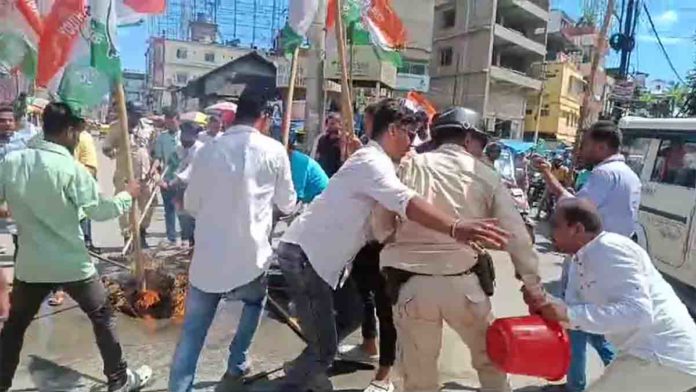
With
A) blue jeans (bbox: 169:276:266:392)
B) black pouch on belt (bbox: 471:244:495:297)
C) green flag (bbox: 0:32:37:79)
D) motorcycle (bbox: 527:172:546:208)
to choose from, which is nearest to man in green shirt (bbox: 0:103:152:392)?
blue jeans (bbox: 169:276:266:392)

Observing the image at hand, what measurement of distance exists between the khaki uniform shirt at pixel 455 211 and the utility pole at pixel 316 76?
3.63 m

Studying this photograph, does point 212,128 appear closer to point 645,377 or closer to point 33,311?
point 33,311

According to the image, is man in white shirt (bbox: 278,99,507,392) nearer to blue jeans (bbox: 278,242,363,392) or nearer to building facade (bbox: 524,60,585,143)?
blue jeans (bbox: 278,242,363,392)

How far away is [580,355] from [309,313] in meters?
1.71

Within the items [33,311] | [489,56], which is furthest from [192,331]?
[489,56]

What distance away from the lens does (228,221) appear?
9.34 feet

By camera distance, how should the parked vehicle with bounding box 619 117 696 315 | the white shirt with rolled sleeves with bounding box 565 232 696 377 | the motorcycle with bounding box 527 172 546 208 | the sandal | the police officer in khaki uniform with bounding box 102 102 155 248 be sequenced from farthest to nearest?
the motorcycle with bounding box 527 172 546 208 < the police officer in khaki uniform with bounding box 102 102 155 248 < the parked vehicle with bounding box 619 117 696 315 < the sandal < the white shirt with rolled sleeves with bounding box 565 232 696 377

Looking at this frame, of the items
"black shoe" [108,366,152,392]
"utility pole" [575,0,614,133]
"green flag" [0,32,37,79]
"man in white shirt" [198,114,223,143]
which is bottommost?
"black shoe" [108,366,152,392]

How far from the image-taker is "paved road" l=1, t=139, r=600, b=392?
3467mm

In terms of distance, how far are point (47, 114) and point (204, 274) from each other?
44.7 inches

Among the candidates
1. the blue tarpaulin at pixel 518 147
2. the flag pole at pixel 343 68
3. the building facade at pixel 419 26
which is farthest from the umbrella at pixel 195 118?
the building facade at pixel 419 26

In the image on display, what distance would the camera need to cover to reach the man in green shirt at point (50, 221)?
2.79 m

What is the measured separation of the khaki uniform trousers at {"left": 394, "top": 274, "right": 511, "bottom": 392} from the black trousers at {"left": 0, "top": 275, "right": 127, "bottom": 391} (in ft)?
5.10

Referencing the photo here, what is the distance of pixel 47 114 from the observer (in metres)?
2.87
